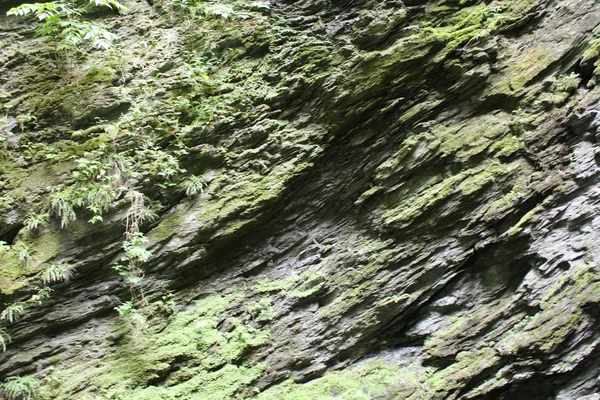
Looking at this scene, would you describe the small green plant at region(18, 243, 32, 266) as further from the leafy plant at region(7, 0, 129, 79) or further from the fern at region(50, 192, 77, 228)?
the leafy plant at region(7, 0, 129, 79)

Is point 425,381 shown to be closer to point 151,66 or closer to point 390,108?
point 390,108

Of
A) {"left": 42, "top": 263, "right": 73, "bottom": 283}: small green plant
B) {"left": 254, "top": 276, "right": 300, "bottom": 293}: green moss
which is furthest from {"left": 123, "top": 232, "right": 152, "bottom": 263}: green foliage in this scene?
{"left": 254, "top": 276, "right": 300, "bottom": 293}: green moss

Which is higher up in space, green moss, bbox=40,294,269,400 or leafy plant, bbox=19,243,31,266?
leafy plant, bbox=19,243,31,266

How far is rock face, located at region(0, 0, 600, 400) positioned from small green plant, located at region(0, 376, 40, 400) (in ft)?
0.36

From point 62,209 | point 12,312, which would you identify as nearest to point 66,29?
point 62,209

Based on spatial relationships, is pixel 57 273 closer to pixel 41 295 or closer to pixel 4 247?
pixel 41 295

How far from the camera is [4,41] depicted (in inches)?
256

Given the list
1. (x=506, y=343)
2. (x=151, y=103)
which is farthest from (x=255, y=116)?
(x=506, y=343)

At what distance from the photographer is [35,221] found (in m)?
5.24

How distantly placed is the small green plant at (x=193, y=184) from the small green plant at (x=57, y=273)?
1878mm

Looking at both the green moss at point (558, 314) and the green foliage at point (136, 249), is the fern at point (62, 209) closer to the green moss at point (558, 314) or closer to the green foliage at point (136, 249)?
the green foliage at point (136, 249)

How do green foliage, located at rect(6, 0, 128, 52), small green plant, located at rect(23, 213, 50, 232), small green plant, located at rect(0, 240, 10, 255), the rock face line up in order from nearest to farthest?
the rock face
small green plant, located at rect(0, 240, 10, 255)
small green plant, located at rect(23, 213, 50, 232)
green foliage, located at rect(6, 0, 128, 52)

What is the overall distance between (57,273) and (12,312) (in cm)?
67

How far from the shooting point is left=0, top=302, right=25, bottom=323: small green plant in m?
4.82
